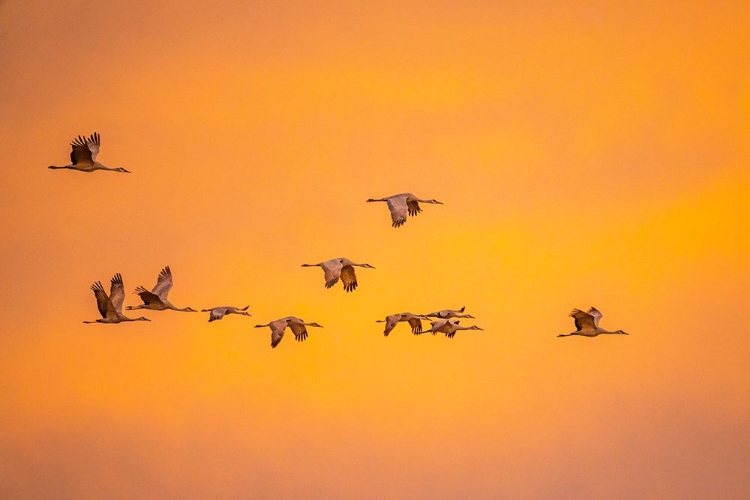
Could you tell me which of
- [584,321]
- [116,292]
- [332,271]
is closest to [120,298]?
[116,292]

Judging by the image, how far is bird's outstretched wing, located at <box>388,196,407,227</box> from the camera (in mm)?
41531

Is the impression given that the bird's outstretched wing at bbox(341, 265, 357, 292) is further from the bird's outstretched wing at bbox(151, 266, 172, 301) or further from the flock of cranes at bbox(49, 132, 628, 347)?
the bird's outstretched wing at bbox(151, 266, 172, 301)

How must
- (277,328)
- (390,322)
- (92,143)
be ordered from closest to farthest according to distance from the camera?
(92,143) → (277,328) → (390,322)

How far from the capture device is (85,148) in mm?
41281

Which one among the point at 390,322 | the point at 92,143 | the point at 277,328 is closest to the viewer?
the point at 92,143

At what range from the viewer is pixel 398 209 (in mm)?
41844

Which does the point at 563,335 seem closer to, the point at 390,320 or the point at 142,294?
the point at 390,320

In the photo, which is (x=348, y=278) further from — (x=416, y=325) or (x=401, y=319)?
(x=416, y=325)

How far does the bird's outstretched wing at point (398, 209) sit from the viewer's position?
41.5 metres

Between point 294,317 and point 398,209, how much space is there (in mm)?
5593

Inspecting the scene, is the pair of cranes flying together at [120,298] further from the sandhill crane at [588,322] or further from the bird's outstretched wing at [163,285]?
the sandhill crane at [588,322]

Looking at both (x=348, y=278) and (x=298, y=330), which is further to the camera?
(x=298, y=330)

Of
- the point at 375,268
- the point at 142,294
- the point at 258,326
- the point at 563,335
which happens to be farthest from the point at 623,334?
the point at 142,294

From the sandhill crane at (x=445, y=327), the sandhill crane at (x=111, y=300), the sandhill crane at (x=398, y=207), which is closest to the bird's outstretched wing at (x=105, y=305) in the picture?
the sandhill crane at (x=111, y=300)
